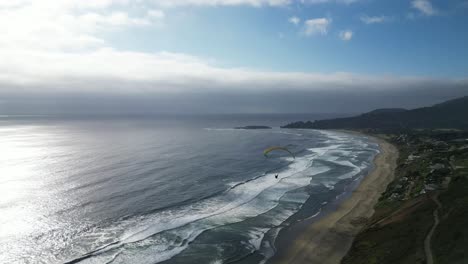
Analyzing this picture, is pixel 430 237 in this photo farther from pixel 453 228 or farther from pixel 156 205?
pixel 156 205

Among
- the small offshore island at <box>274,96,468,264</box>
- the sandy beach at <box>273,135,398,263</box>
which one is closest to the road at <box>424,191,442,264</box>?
the small offshore island at <box>274,96,468,264</box>

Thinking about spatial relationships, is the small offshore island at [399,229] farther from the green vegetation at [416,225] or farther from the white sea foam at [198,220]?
the white sea foam at [198,220]

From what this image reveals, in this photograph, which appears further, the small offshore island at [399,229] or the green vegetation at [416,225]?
Result: the small offshore island at [399,229]

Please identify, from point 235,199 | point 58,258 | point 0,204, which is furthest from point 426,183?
point 0,204

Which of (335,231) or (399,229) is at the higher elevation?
(399,229)

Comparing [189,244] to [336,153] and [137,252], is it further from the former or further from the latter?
[336,153]

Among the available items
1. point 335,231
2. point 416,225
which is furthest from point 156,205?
point 416,225

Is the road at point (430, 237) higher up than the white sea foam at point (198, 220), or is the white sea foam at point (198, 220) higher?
the road at point (430, 237)

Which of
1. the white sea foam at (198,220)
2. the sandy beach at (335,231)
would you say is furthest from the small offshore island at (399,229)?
the white sea foam at (198,220)

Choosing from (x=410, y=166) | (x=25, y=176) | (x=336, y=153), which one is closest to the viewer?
(x=25, y=176)
